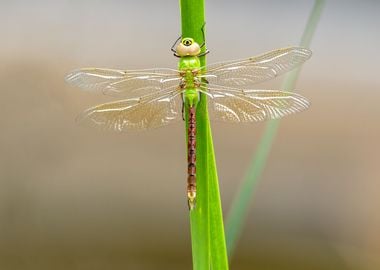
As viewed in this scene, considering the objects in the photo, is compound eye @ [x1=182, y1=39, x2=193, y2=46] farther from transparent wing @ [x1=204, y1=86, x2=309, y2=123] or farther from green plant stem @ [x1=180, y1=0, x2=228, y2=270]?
transparent wing @ [x1=204, y1=86, x2=309, y2=123]

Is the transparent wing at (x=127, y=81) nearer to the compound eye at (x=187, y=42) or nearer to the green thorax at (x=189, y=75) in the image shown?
the green thorax at (x=189, y=75)

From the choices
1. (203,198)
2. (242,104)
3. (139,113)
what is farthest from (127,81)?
(203,198)

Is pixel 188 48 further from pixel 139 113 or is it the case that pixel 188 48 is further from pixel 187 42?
pixel 139 113

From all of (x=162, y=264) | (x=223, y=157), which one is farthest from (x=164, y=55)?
(x=162, y=264)

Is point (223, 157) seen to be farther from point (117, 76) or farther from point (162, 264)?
point (117, 76)

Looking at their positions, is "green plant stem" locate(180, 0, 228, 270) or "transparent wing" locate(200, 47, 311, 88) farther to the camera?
"transparent wing" locate(200, 47, 311, 88)

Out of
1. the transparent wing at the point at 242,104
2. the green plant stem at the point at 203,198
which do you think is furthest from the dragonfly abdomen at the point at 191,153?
the transparent wing at the point at 242,104

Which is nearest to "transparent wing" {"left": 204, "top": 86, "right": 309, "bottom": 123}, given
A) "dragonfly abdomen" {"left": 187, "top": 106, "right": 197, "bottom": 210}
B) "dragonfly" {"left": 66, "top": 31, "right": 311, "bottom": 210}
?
"dragonfly" {"left": 66, "top": 31, "right": 311, "bottom": 210}
